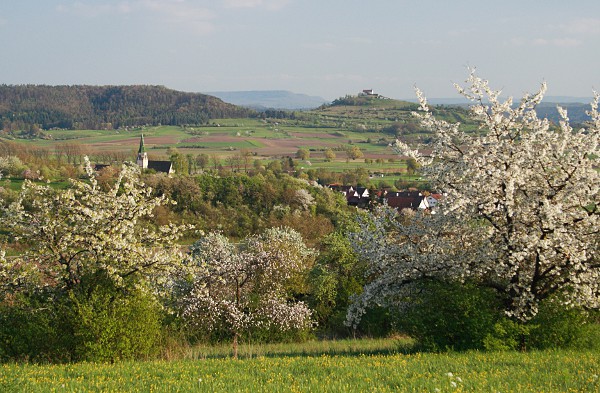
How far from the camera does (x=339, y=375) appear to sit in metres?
11.8

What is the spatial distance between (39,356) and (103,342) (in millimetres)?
2004

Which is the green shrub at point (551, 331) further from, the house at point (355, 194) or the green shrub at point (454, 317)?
the house at point (355, 194)

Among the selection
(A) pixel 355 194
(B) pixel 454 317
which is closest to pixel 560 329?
(B) pixel 454 317

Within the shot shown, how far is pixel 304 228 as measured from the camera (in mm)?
56500

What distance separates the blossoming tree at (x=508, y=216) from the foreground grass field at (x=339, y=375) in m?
2.20

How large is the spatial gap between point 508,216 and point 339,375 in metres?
6.68

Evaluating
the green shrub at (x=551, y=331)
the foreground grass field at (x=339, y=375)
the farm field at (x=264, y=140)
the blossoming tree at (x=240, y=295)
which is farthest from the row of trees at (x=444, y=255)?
the farm field at (x=264, y=140)

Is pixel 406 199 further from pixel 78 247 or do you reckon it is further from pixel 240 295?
pixel 78 247

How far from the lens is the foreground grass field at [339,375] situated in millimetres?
10688

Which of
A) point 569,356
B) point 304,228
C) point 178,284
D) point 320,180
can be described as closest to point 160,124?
point 320,180

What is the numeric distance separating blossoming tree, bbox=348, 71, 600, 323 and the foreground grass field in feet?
7.20

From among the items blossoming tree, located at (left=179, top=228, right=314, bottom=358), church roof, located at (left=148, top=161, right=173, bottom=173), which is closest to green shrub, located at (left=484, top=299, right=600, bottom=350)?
blossoming tree, located at (left=179, top=228, right=314, bottom=358)

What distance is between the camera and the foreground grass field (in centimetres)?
1069

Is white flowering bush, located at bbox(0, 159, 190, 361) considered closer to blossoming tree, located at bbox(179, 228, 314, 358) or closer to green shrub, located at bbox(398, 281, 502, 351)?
blossoming tree, located at bbox(179, 228, 314, 358)
